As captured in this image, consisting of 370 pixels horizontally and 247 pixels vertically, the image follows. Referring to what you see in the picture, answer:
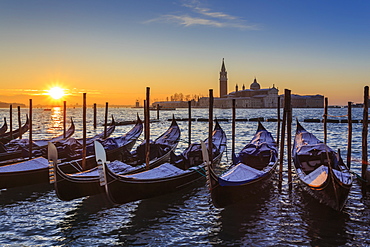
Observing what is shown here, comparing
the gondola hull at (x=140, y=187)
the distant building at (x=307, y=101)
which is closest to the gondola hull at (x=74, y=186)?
the gondola hull at (x=140, y=187)

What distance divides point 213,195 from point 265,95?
451 feet

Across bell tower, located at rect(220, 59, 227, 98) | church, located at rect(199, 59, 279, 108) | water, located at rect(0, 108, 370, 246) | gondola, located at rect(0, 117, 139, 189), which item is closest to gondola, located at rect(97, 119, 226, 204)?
water, located at rect(0, 108, 370, 246)

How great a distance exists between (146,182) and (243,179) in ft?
7.28

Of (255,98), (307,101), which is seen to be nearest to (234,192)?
(255,98)

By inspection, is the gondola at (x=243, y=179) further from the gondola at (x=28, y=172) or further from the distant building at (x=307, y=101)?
the distant building at (x=307, y=101)

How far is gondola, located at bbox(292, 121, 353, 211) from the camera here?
738 centimetres

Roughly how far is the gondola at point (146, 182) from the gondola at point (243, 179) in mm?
974

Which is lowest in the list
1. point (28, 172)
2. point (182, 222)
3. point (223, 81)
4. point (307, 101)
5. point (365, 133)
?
point (182, 222)

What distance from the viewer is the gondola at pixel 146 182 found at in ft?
25.1

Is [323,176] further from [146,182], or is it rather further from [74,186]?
[74,186]

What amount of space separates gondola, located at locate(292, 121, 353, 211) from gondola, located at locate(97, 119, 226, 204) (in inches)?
110

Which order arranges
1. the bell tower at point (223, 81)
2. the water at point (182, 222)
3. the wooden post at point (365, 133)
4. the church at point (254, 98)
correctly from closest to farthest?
1. the water at point (182, 222)
2. the wooden post at point (365, 133)
3. the church at point (254, 98)
4. the bell tower at point (223, 81)

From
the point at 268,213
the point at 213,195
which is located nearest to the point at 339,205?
the point at 268,213

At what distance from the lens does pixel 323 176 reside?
26.9ft
